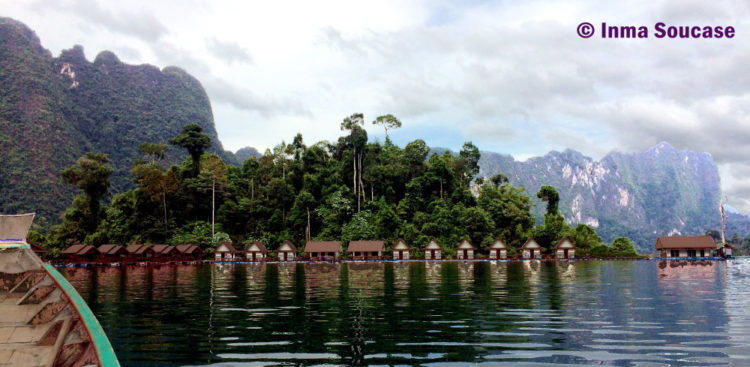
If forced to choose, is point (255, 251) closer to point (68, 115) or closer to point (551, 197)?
point (551, 197)

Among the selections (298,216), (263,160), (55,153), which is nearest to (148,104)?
(55,153)

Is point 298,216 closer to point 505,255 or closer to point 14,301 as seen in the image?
point 505,255

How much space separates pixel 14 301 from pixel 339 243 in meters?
67.8

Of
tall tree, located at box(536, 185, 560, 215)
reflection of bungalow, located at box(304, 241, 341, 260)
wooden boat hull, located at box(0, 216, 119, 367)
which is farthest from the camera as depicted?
tall tree, located at box(536, 185, 560, 215)

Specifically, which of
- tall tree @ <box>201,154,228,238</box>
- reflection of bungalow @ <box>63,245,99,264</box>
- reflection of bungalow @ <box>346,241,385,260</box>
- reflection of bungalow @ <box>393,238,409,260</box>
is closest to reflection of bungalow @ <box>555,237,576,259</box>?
reflection of bungalow @ <box>393,238,409,260</box>

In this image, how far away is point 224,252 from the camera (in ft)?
267

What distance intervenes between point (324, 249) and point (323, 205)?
14.0m

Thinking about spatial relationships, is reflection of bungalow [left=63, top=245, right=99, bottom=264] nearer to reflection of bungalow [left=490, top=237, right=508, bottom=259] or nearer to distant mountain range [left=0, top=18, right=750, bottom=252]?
distant mountain range [left=0, top=18, right=750, bottom=252]

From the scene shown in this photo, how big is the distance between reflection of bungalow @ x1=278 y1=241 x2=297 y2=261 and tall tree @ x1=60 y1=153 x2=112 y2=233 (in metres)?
34.1

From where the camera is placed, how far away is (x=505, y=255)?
76.6m

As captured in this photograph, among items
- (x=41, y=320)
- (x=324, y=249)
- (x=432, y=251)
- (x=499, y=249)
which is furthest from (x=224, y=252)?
(x=41, y=320)

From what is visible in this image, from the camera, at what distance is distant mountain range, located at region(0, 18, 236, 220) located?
379 ft

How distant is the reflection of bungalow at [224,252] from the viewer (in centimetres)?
8144

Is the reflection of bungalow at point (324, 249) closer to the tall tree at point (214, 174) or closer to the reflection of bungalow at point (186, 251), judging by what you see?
the reflection of bungalow at point (186, 251)
